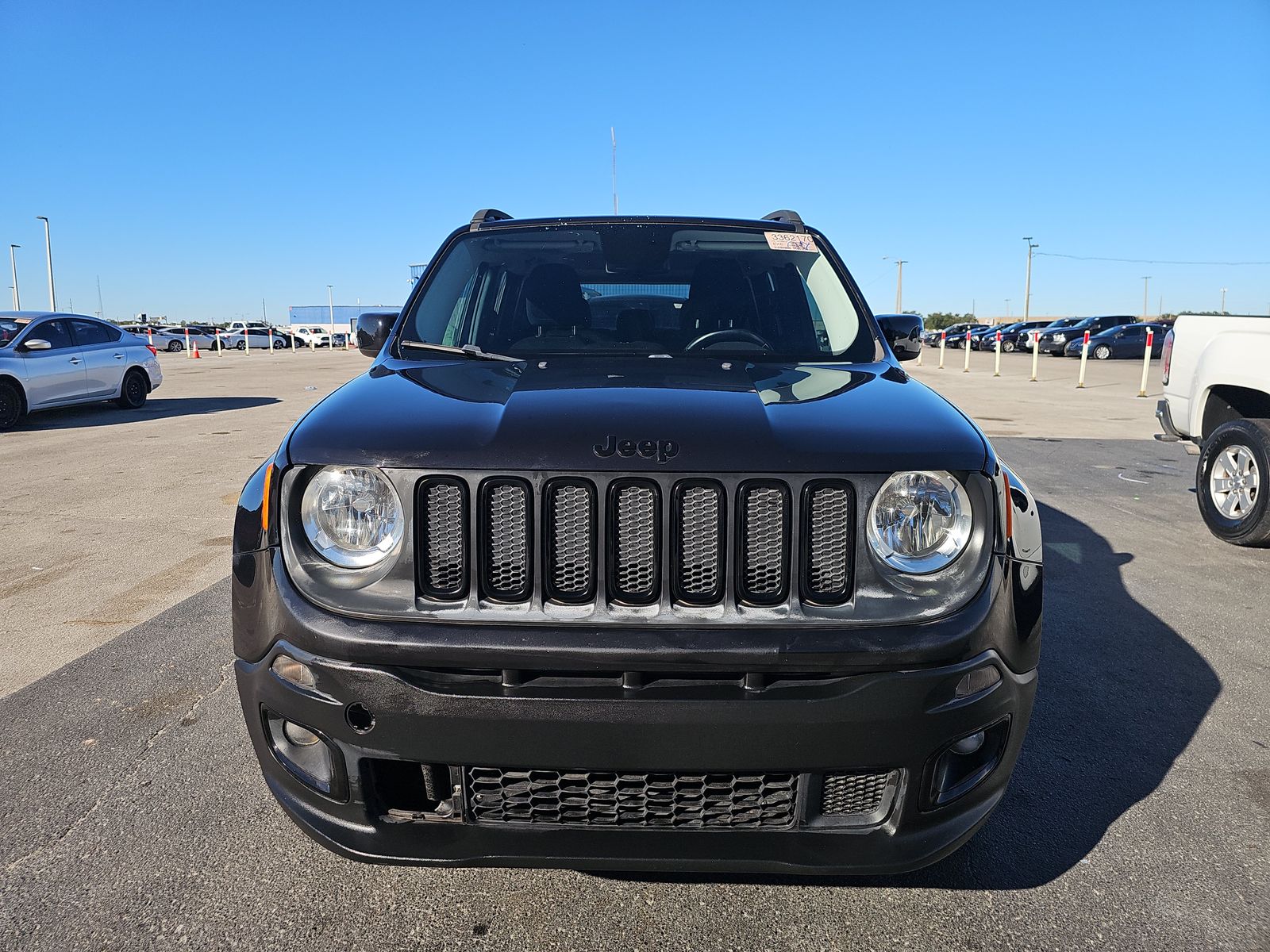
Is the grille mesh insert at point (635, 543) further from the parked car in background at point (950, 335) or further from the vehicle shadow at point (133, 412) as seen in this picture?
the parked car in background at point (950, 335)

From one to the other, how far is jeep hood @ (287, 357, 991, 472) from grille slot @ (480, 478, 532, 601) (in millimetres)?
53

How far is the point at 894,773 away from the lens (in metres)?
1.92

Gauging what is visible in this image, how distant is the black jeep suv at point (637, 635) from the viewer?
1828mm

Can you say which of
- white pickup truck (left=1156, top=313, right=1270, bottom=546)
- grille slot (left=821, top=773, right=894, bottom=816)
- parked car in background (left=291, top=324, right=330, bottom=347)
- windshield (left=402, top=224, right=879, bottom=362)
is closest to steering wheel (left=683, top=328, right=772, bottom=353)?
windshield (left=402, top=224, right=879, bottom=362)

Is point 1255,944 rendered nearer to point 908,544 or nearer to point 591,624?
point 908,544

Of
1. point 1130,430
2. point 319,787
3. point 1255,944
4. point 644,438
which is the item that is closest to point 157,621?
point 319,787

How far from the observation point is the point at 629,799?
1914mm

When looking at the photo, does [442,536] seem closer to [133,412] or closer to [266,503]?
[266,503]

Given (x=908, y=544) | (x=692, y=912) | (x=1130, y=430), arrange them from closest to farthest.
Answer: (x=908, y=544)
(x=692, y=912)
(x=1130, y=430)

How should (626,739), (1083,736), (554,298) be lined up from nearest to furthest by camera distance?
(626,739) < (1083,736) < (554,298)

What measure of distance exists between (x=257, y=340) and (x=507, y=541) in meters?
59.2

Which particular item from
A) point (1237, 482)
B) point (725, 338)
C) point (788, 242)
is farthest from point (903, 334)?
point (1237, 482)

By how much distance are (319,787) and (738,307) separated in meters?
2.20

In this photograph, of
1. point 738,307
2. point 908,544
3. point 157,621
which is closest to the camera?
point 908,544
